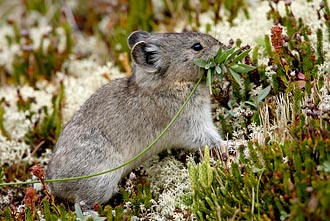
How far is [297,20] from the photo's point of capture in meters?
7.71

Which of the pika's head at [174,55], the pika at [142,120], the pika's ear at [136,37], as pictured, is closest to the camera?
the pika at [142,120]

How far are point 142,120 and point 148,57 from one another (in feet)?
2.26

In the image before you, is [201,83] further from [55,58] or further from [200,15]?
[55,58]

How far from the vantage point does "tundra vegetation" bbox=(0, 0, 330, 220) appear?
16.8ft

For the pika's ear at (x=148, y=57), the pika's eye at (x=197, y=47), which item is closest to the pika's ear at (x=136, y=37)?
the pika's ear at (x=148, y=57)

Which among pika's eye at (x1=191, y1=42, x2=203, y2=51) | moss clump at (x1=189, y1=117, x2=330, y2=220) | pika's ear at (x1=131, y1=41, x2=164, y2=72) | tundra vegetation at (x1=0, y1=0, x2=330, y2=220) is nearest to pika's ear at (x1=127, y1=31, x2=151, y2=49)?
pika's ear at (x1=131, y1=41, x2=164, y2=72)

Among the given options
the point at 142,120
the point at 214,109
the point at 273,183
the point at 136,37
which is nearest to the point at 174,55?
the point at 136,37

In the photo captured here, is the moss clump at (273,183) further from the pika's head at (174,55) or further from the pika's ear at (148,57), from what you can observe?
the pika's ear at (148,57)

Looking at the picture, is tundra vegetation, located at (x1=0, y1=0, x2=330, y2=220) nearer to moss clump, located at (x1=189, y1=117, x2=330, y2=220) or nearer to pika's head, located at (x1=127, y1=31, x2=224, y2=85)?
moss clump, located at (x1=189, y1=117, x2=330, y2=220)

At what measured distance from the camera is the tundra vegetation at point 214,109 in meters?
5.13

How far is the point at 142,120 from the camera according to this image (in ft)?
21.3

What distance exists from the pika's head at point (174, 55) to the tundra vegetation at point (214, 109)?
0.21 metres

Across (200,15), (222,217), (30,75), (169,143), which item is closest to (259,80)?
(169,143)

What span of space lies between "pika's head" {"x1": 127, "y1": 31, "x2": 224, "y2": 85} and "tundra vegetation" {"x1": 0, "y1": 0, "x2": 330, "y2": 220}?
21cm
